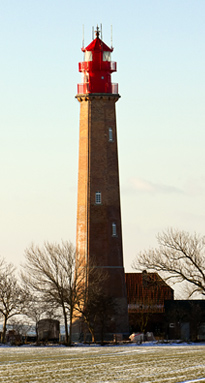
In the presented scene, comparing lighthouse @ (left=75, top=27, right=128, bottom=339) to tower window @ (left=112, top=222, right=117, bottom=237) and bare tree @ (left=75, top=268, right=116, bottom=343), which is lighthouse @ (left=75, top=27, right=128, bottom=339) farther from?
bare tree @ (left=75, top=268, right=116, bottom=343)

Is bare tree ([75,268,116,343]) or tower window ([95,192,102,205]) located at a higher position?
tower window ([95,192,102,205])

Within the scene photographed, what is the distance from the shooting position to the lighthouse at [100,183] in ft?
196

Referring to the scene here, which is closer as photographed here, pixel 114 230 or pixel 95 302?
Result: pixel 95 302

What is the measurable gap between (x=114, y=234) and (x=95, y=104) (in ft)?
37.3

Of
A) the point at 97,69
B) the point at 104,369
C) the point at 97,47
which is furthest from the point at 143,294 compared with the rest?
the point at 104,369

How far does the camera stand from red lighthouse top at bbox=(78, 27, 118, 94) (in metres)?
62.8

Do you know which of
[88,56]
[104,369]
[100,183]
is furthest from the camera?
[88,56]

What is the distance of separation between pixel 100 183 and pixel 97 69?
408 inches

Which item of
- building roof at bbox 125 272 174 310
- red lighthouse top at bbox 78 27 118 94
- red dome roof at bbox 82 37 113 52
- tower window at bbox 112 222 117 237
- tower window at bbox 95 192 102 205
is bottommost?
building roof at bbox 125 272 174 310

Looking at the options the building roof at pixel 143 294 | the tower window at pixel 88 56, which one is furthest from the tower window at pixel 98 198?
the building roof at pixel 143 294

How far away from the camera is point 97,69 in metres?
63.2

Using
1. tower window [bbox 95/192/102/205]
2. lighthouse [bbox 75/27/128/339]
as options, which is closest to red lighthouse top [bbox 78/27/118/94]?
lighthouse [bbox 75/27/128/339]

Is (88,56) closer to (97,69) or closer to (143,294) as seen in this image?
(97,69)

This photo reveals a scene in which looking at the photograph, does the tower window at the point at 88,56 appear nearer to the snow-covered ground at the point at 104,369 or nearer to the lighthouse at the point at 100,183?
the lighthouse at the point at 100,183
